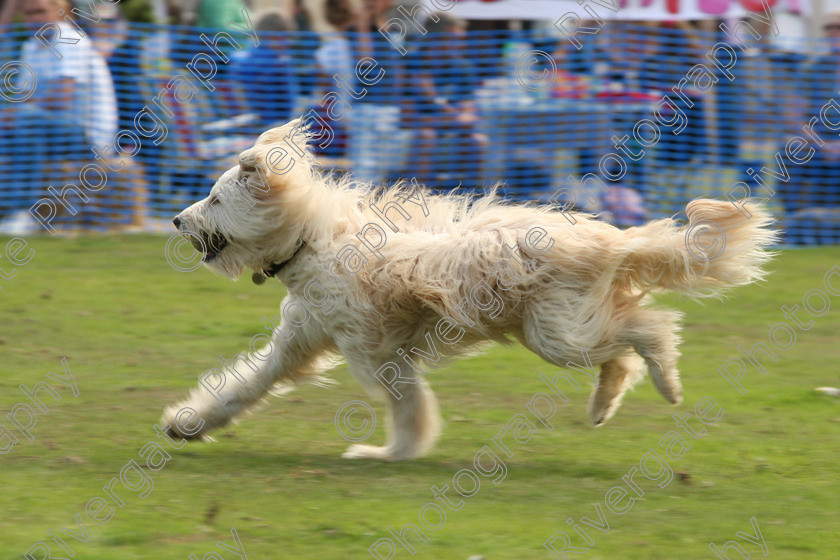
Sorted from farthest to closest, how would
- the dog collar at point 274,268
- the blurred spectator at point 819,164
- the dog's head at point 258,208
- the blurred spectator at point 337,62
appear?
1. the blurred spectator at point 819,164
2. the blurred spectator at point 337,62
3. the dog collar at point 274,268
4. the dog's head at point 258,208

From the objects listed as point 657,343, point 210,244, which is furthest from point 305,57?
point 657,343

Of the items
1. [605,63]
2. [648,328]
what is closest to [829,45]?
[605,63]

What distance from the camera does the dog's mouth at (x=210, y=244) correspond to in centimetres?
457

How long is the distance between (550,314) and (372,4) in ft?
24.1

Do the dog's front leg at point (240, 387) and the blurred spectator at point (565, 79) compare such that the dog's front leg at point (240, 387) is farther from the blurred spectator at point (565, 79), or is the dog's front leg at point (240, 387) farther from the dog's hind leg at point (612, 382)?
the blurred spectator at point (565, 79)

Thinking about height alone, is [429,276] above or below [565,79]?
below

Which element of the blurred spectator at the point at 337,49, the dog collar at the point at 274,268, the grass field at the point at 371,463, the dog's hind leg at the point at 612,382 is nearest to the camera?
the grass field at the point at 371,463

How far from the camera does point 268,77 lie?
1070 centimetres

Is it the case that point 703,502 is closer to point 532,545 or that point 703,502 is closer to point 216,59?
point 532,545

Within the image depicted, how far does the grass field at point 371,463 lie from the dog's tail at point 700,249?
86 cm

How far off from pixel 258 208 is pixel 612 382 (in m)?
1.79

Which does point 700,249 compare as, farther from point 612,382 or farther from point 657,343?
point 612,382

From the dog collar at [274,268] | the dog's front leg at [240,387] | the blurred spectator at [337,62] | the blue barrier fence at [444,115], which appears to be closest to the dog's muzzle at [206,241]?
the dog collar at [274,268]

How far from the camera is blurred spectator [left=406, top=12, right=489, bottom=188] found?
10.7 meters
